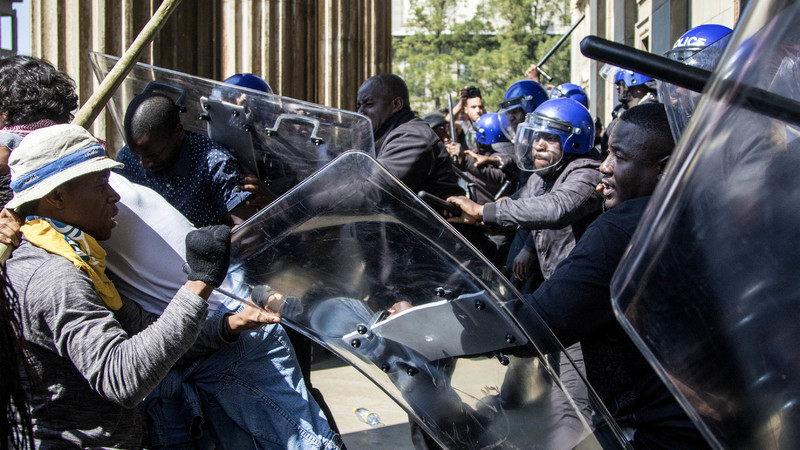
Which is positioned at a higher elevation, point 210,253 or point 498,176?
point 210,253

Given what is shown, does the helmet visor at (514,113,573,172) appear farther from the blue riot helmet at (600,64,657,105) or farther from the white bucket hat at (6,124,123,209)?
the white bucket hat at (6,124,123,209)

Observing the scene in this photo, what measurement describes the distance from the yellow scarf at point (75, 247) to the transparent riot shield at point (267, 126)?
1.09m

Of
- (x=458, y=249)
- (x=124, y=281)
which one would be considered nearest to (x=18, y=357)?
(x=124, y=281)

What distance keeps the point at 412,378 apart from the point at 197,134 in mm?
1675

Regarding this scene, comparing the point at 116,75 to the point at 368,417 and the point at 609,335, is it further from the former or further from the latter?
the point at 368,417

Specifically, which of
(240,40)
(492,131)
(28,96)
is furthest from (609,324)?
(492,131)

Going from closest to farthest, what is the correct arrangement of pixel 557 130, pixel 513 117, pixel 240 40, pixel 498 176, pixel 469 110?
pixel 557 130, pixel 240 40, pixel 498 176, pixel 513 117, pixel 469 110

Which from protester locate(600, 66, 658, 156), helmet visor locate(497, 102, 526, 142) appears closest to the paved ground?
protester locate(600, 66, 658, 156)

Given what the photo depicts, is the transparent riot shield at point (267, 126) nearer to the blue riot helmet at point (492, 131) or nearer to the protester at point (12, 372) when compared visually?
the protester at point (12, 372)

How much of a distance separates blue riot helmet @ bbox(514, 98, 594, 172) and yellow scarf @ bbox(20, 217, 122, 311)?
2715 millimetres

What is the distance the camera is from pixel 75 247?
81.0 inches

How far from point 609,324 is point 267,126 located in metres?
1.68

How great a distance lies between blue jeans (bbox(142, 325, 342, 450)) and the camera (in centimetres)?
242

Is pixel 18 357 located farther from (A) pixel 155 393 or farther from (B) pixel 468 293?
(B) pixel 468 293
